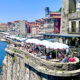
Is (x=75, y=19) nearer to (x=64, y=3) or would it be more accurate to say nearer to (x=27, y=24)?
(x=64, y=3)

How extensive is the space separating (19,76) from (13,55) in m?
3.94

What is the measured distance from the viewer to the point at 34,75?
14.0 metres

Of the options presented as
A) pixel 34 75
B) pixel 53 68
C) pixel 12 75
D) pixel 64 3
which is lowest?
pixel 12 75

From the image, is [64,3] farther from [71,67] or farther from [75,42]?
[71,67]

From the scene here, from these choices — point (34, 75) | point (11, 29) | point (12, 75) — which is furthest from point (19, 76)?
point (11, 29)

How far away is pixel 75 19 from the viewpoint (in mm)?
21891

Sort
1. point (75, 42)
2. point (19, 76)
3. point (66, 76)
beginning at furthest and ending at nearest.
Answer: point (75, 42) < point (19, 76) < point (66, 76)

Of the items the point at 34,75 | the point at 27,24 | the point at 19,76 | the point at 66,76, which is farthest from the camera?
the point at 27,24

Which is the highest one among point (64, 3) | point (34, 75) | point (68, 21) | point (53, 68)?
point (64, 3)

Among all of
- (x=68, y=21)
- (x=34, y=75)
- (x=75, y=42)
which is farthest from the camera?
(x=68, y=21)

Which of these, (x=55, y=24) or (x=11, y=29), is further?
(x=11, y=29)

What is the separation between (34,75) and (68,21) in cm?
1260

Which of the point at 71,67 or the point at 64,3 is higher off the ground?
the point at 64,3

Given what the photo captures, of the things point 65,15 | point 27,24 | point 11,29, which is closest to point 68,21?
point 65,15
